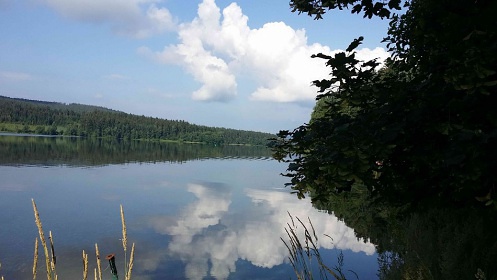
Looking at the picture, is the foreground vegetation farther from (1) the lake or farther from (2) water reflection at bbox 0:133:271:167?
(2) water reflection at bbox 0:133:271:167

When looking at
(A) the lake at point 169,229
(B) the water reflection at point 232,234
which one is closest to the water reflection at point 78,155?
(A) the lake at point 169,229

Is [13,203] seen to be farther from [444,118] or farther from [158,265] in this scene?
[444,118]

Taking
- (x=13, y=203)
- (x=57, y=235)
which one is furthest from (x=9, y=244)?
(x=13, y=203)

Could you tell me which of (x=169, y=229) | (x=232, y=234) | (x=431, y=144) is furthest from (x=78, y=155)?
(x=431, y=144)

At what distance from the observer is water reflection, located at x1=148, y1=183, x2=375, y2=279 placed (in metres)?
18.8

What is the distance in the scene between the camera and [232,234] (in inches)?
938

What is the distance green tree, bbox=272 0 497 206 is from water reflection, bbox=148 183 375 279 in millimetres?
12177

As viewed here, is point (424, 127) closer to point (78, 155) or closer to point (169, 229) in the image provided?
point (169, 229)

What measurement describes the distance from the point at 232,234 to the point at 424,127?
65.3 feet

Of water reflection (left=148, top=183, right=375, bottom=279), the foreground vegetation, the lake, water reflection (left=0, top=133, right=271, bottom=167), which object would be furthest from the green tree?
water reflection (left=0, top=133, right=271, bottom=167)

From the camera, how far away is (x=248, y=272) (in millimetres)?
17156

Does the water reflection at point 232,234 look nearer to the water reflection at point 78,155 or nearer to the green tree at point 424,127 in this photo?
the green tree at point 424,127

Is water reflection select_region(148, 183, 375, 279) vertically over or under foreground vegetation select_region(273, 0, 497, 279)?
under

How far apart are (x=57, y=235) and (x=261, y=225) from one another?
1261cm
